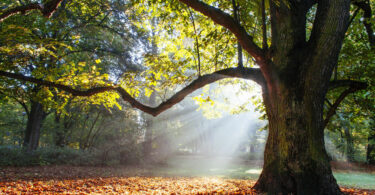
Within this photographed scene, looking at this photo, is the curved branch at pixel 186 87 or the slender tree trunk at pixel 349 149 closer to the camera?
the curved branch at pixel 186 87

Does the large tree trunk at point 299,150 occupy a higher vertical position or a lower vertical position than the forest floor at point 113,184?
higher

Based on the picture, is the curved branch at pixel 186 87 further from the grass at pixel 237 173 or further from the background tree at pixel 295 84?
the grass at pixel 237 173

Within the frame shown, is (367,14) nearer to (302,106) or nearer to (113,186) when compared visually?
(302,106)

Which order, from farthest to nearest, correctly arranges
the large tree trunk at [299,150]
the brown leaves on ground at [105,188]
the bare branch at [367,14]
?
1. the bare branch at [367,14]
2. the brown leaves on ground at [105,188]
3. the large tree trunk at [299,150]

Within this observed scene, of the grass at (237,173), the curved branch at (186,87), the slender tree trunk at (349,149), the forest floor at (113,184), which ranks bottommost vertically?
the grass at (237,173)

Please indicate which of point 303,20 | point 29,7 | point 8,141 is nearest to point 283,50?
point 303,20

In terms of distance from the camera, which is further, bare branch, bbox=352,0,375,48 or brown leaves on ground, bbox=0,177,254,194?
bare branch, bbox=352,0,375,48

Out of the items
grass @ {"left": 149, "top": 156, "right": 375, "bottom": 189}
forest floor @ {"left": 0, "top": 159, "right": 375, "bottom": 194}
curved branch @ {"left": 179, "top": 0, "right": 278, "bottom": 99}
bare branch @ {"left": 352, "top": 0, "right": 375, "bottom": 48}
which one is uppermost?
bare branch @ {"left": 352, "top": 0, "right": 375, "bottom": 48}

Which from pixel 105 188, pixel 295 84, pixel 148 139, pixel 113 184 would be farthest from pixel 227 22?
pixel 148 139

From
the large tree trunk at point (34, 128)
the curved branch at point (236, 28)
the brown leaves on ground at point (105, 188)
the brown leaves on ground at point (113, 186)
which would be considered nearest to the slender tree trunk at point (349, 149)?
the brown leaves on ground at point (113, 186)

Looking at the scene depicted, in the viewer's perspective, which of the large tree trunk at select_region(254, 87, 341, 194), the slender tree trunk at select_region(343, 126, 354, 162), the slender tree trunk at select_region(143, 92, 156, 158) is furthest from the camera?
the slender tree trunk at select_region(343, 126, 354, 162)

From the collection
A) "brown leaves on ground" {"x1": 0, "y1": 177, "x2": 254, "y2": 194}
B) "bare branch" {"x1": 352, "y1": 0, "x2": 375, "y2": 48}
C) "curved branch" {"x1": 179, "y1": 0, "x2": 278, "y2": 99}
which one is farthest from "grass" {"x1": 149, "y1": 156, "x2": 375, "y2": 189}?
"curved branch" {"x1": 179, "y1": 0, "x2": 278, "y2": 99}

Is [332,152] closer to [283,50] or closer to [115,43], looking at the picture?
[283,50]

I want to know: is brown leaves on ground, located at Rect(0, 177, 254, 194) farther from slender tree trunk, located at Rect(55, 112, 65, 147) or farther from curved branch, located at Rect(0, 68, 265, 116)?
slender tree trunk, located at Rect(55, 112, 65, 147)
